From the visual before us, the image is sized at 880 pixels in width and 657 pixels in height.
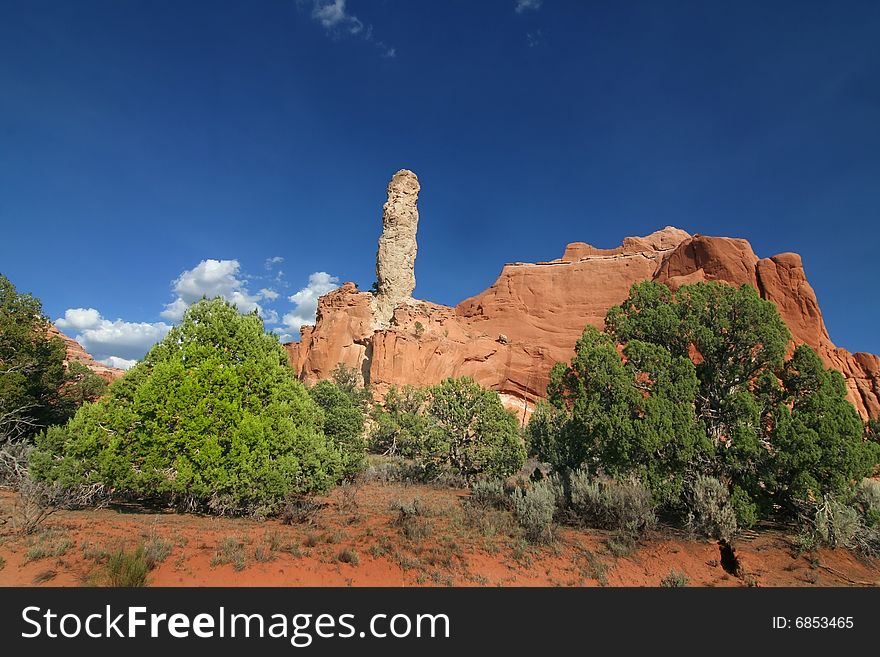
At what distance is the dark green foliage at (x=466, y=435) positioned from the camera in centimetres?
1662

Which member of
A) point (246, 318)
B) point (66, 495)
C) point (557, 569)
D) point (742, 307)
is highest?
point (742, 307)

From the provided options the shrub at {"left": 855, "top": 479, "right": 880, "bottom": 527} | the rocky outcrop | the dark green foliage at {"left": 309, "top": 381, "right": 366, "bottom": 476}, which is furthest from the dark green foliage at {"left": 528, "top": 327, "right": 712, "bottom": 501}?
the rocky outcrop

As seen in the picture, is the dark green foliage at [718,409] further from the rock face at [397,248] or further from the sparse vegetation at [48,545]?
the rock face at [397,248]

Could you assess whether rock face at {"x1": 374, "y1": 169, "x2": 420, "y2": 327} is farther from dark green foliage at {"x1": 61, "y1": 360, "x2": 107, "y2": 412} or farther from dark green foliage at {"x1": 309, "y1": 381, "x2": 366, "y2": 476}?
dark green foliage at {"x1": 61, "y1": 360, "x2": 107, "y2": 412}

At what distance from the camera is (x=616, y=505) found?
963 centimetres

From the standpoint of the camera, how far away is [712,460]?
9.77 metres

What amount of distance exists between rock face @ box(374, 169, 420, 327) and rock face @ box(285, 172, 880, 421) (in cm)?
13

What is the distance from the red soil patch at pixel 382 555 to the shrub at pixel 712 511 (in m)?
0.33

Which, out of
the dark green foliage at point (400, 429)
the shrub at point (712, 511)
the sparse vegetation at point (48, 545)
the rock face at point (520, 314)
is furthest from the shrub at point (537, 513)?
the rock face at point (520, 314)

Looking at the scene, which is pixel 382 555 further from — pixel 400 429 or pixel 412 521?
pixel 400 429
